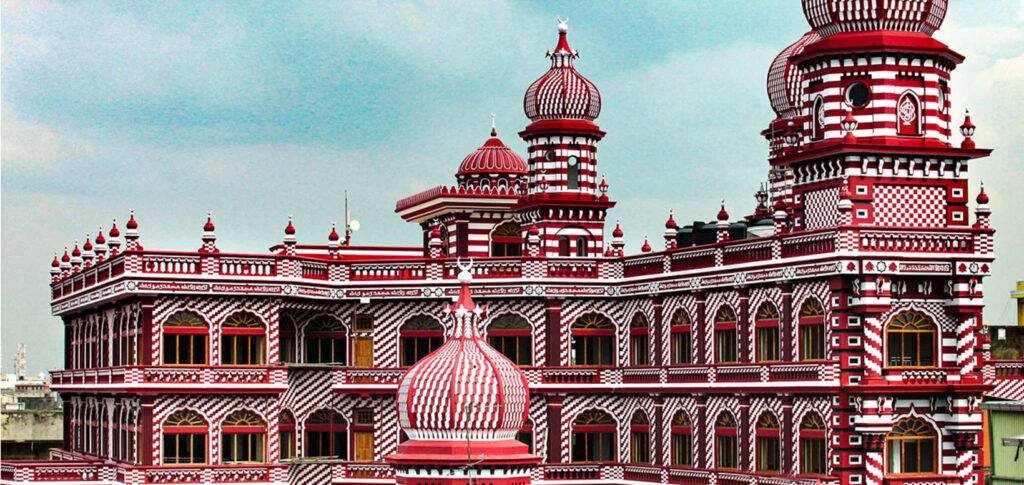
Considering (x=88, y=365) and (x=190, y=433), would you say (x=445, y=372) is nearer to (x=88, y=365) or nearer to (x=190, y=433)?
(x=190, y=433)

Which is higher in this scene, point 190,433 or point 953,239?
point 953,239

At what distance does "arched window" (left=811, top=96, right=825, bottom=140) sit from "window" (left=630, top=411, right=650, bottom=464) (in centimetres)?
1343

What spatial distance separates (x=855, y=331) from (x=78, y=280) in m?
32.5

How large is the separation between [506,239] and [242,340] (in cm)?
1345

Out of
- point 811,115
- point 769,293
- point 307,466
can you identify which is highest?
point 811,115

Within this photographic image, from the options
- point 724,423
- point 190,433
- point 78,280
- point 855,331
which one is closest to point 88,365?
point 78,280

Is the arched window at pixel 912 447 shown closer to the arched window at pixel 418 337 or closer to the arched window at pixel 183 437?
the arched window at pixel 418 337

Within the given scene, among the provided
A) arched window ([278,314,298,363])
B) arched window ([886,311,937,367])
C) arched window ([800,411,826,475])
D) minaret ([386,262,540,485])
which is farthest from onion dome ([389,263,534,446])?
arched window ([278,314,298,363])

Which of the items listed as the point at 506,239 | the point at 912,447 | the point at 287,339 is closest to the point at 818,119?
the point at 912,447

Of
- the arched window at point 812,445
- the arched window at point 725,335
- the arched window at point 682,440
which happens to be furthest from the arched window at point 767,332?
the arched window at point 682,440

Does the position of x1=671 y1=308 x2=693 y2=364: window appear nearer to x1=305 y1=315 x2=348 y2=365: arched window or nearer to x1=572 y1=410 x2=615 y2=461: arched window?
x1=572 y1=410 x2=615 y2=461: arched window

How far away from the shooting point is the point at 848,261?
65562 millimetres

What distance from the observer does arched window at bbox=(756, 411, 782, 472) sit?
69.8m

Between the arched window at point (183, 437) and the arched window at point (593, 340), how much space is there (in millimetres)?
13306
